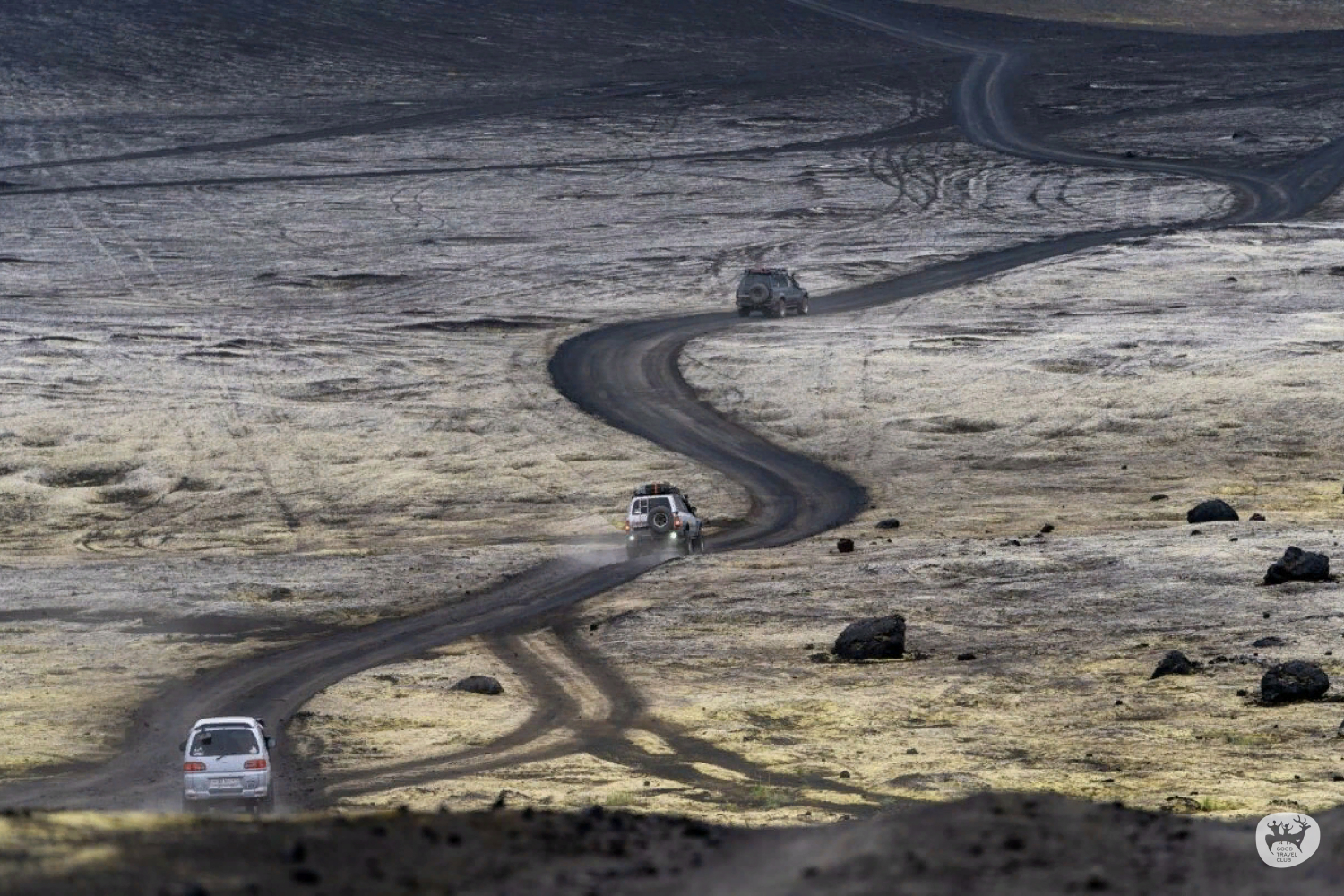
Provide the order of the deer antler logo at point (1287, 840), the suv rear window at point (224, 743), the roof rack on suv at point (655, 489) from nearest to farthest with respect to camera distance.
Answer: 1. the deer antler logo at point (1287, 840)
2. the suv rear window at point (224, 743)
3. the roof rack on suv at point (655, 489)

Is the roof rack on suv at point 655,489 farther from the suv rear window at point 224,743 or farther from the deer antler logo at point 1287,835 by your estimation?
the deer antler logo at point 1287,835

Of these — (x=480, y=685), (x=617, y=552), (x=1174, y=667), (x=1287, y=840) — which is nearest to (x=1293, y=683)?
(x=1174, y=667)

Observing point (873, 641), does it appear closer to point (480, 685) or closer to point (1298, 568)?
point (480, 685)

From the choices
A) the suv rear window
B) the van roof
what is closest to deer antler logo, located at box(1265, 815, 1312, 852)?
the suv rear window

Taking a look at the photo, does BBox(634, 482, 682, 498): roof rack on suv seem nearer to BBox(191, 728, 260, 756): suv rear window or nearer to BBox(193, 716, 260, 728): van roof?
BBox(193, 716, 260, 728): van roof

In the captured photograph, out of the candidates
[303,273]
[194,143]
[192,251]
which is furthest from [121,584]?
[194,143]

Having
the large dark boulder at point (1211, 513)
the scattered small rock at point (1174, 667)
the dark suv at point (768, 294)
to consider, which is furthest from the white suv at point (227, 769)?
the dark suv at point (768, 294)

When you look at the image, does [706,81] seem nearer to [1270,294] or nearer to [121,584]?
[1270,294]
